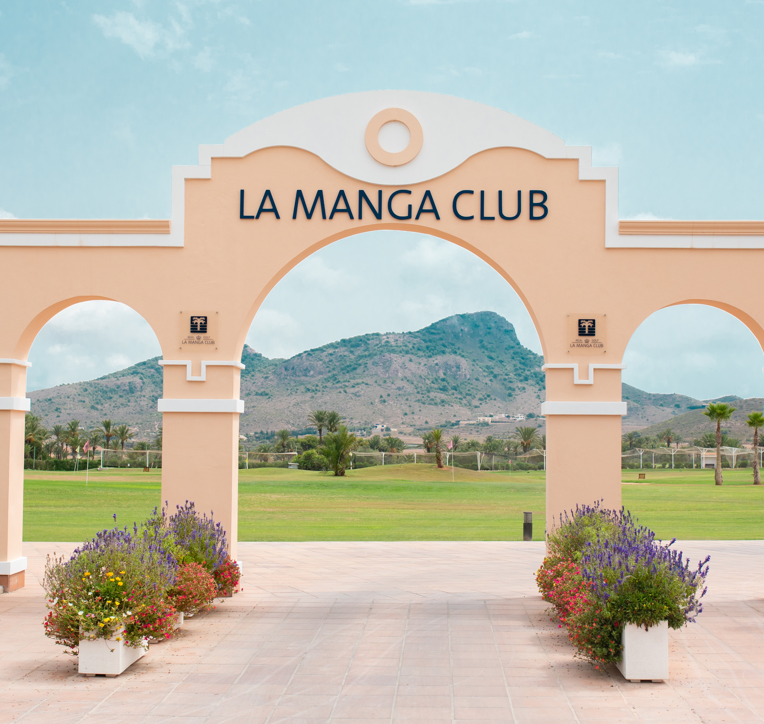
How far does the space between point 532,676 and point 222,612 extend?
3.95 meters

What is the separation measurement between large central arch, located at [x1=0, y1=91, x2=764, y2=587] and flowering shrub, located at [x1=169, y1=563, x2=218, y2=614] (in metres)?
1.42

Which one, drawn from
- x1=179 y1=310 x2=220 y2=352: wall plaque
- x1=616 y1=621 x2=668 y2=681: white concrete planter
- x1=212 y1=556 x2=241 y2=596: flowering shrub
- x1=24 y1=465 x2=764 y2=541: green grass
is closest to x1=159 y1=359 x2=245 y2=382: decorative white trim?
x1=179 y1=310 x2=220 y2=352: wall plaque

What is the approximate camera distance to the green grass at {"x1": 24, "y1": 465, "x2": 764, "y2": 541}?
2153cm

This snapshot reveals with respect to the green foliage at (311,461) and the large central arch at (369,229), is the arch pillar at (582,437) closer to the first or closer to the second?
the large central arch at (369,229)

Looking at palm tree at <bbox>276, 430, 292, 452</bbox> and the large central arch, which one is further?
palm tree at <bbox>276, 430, 292, 452</bbox>

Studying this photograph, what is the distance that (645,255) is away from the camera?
9.72m

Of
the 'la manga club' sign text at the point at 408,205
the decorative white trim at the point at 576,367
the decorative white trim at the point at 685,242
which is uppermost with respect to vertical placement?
the 'la manga club' sign text at the point at 408,205

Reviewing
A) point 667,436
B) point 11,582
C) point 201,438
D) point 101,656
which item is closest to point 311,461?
point 667,436

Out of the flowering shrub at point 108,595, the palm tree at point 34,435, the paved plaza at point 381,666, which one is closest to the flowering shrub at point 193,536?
the paved plaza at point 381,666

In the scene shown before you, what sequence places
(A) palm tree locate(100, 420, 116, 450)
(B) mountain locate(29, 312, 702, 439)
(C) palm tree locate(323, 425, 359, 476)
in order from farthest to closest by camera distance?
(B) mountain locate(29, 312, 702, 439), (A) palm tree locate(100, 420, 116, 450), (C) palm tree locate(323, 425, 359, 476)

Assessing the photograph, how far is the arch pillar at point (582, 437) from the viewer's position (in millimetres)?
9594

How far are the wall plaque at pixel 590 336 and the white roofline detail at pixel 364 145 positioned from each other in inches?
45.5

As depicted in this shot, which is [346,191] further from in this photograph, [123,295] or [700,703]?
[700,703]

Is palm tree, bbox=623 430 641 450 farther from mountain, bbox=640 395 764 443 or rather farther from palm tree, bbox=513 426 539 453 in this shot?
palm tree, bbox=513 426 539 453
